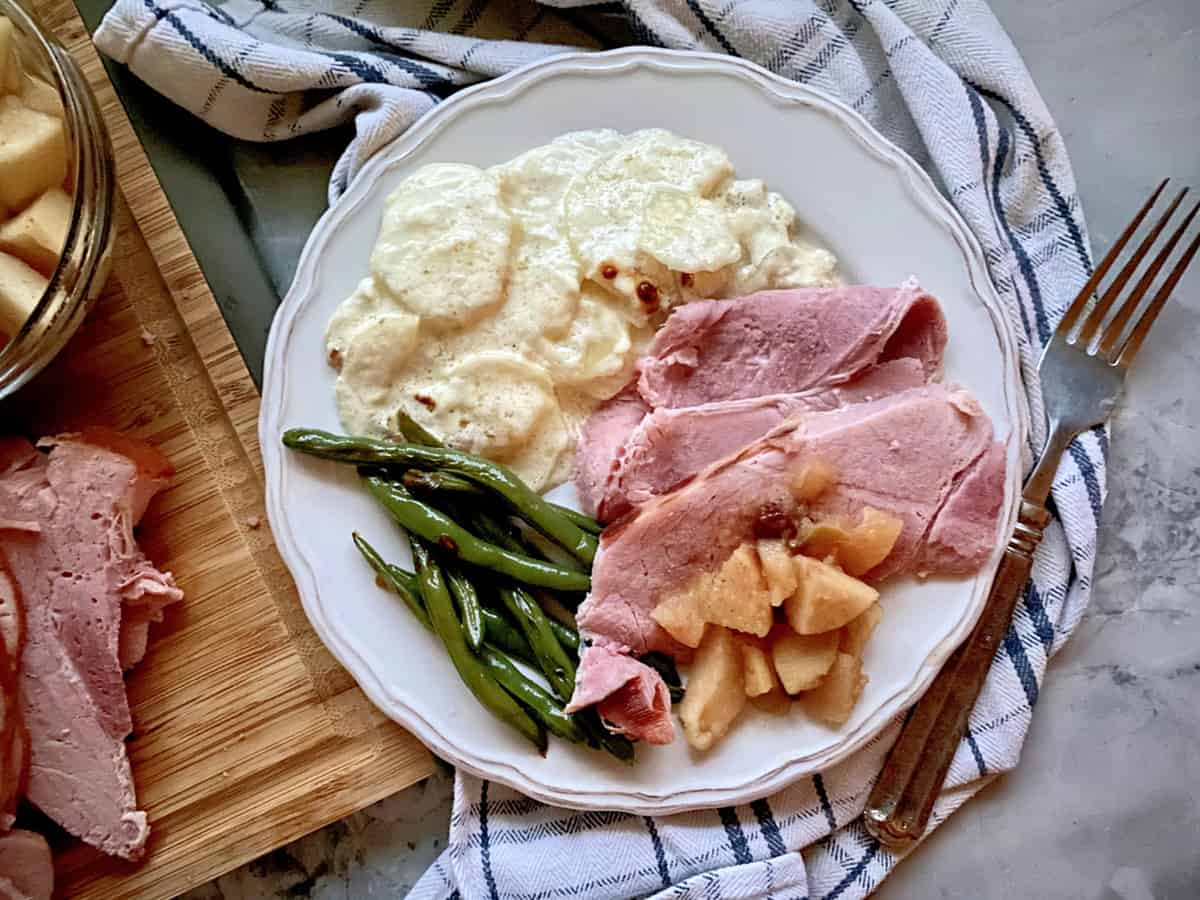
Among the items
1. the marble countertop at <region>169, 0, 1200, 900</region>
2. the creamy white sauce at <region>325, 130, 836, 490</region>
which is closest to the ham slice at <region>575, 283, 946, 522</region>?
the creamy white sauce at <region>325, 130, 836, 490</region>

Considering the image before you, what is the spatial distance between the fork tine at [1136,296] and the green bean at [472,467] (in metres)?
1.64

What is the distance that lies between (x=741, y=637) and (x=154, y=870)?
5.94 ft

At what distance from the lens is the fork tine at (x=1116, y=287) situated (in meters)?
3.31

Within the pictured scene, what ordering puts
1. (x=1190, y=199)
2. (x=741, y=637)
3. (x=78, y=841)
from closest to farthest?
(x=741, y=637) → (x=78, y=841) → (x=1190, y=199)

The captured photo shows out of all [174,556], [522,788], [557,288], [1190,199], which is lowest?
[522,788]

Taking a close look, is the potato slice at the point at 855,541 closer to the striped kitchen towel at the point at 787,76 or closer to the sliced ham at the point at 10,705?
the striped kitchen towel at the point at 787,76

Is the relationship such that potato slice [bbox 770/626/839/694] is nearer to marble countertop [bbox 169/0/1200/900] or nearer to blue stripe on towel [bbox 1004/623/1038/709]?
blue stripe on towel [bbox 1004/623/1038/709]

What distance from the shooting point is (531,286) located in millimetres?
3209

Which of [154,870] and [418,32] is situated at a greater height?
[418,32]

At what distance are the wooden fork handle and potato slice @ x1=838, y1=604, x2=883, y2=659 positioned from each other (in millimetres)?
334

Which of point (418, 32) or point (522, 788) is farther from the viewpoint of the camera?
point (418, 32)

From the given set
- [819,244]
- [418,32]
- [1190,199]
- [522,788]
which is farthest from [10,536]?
[1190,199]

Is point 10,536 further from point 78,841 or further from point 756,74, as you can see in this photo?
point 756,74

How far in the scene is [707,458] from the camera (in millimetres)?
3182
